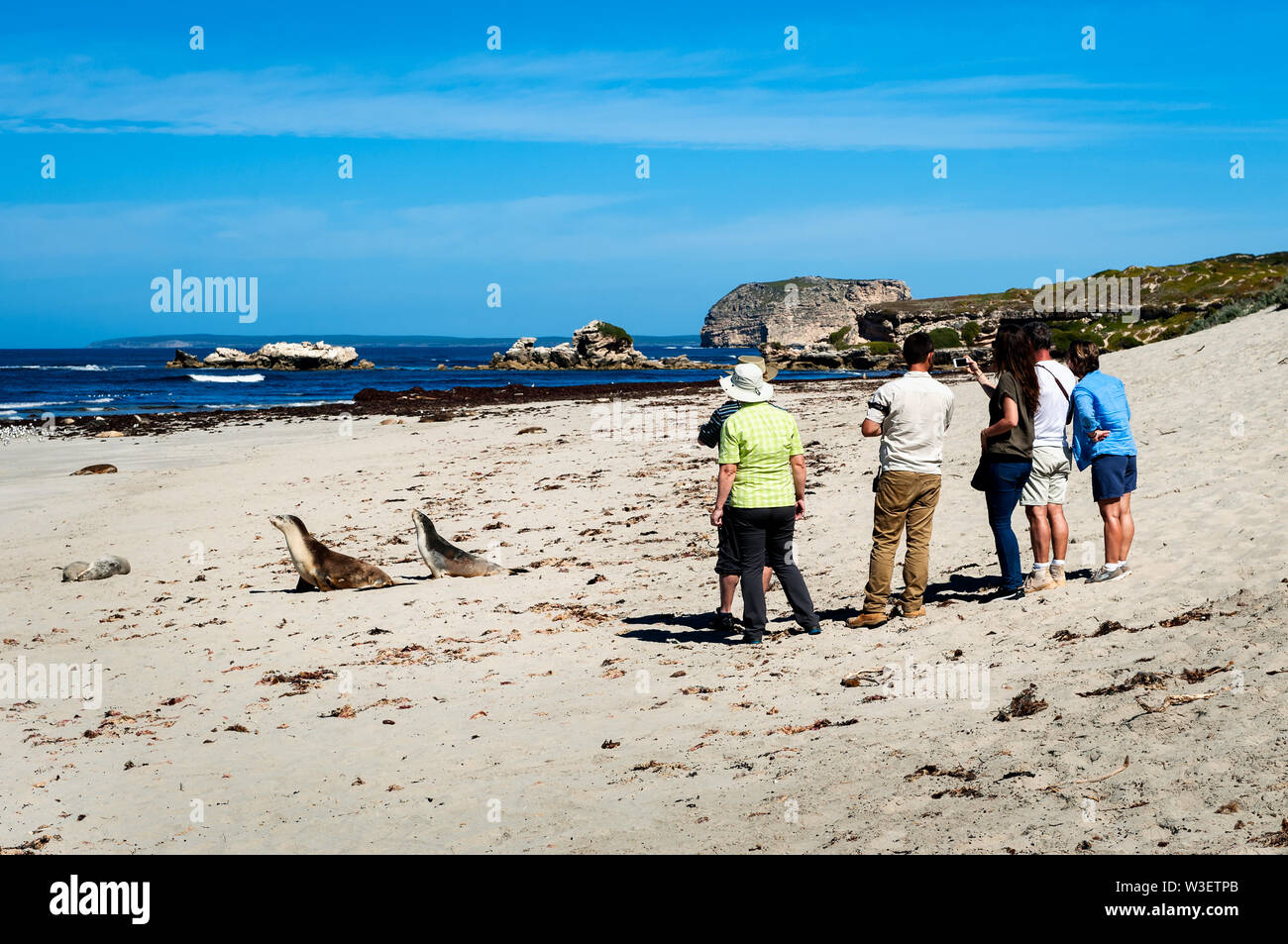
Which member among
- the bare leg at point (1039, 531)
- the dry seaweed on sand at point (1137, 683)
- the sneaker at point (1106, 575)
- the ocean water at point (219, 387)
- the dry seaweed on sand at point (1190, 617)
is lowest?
the dry seaweed on sand at point (1137, 683)

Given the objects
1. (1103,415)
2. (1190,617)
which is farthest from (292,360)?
(1190,617)

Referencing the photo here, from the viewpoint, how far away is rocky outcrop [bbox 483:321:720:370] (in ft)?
258

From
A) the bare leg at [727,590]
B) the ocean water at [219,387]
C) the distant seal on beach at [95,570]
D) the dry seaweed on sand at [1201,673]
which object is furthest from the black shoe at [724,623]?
the ocean water at [219,387]

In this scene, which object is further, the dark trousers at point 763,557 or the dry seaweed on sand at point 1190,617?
the dark trousers at point 763,557

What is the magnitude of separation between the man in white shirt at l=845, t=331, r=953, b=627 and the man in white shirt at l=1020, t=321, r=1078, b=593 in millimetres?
739

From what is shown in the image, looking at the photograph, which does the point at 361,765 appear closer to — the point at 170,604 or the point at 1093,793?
the point at 1093,793

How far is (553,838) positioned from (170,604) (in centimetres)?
731

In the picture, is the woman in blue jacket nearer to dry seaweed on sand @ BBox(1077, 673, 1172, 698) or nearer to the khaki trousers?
the khaki trousers

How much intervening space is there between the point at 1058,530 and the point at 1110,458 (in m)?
0.66

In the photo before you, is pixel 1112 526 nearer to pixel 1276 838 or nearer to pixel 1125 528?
pixel 1125 528

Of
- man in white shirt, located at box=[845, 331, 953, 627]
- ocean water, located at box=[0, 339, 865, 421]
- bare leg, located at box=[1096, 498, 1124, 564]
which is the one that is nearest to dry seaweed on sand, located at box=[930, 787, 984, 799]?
man in white shirt, located at box=[845, 331, 953, 627]

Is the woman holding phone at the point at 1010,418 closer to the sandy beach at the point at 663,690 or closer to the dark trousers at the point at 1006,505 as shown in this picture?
the dark trousers at the point at 1006,505

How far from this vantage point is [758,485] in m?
7.32

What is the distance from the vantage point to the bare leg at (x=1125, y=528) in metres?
7.50
